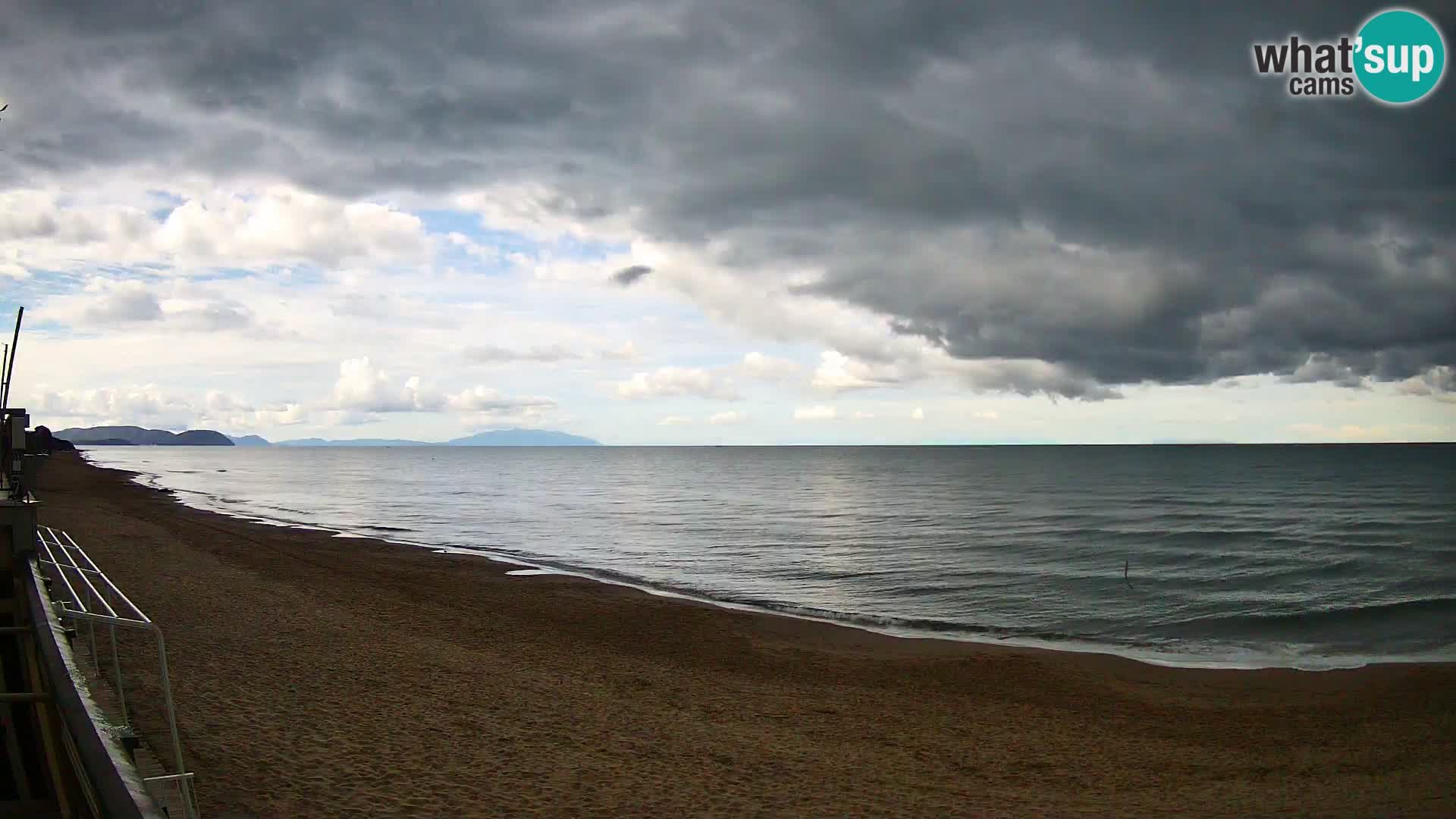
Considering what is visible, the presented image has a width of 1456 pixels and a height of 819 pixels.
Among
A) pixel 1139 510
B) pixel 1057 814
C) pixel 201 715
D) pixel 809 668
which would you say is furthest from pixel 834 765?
pixel 1139 510

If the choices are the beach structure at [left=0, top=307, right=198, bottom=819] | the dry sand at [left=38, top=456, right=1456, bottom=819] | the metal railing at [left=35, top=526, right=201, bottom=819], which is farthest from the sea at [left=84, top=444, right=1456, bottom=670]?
the beach structure at [left=0, top=307, right=198, bottom=819]

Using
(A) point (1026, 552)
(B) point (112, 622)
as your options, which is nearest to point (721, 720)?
(B) point (112, 622)

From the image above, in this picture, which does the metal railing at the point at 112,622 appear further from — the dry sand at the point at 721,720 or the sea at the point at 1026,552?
the sea at the point at 1026,552

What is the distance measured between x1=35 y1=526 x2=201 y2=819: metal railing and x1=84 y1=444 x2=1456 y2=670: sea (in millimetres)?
16483

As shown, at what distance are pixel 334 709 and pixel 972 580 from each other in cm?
2310

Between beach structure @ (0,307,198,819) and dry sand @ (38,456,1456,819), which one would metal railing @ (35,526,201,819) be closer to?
beach structure @ (0,307,198,819)

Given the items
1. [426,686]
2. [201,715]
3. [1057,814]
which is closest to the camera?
[1057,814]

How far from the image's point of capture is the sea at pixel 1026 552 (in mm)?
23047

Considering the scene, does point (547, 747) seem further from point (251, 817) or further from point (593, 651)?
point (593, 651)

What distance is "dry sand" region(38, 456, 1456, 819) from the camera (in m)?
10.1

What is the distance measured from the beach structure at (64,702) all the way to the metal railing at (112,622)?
0.11 feet

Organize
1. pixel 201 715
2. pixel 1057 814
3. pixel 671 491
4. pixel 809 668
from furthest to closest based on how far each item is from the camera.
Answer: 1. pixel 671 491
2. pixel 809 668
3. pixel 201 715
4. pixel 1057 814

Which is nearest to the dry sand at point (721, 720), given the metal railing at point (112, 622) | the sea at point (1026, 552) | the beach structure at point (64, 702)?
the metal railing at point (112, 622)

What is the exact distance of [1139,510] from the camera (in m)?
60.0
